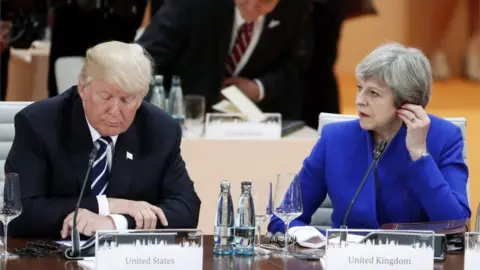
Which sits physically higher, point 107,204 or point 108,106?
point 108,106

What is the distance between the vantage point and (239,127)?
16.9 ft

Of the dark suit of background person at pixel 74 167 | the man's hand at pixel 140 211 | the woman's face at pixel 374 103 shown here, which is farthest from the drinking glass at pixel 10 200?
the woman's face at pixel 374 103

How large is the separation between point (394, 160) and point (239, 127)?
5.58 feet

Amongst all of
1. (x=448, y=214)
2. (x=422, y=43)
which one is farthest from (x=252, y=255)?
(x=422, y=43)

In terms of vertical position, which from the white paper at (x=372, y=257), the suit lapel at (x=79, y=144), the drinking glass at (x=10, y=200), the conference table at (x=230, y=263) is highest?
the suit lapel at (x=79, y=144)

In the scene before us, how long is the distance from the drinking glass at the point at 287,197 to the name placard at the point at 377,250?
0.34 meters

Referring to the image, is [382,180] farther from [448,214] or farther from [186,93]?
[186,93]

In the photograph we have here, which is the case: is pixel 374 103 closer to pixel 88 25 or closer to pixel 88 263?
pixel 88 263

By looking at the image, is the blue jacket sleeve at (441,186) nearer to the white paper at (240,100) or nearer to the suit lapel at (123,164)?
the suit lapel at (123,164)

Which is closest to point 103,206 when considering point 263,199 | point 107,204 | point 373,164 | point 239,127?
point 107,204

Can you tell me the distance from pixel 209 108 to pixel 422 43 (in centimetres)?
134

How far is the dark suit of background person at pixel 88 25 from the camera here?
5.47 m

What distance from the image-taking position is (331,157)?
11.8 ft

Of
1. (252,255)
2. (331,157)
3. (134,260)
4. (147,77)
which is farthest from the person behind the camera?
(331,157)
